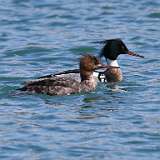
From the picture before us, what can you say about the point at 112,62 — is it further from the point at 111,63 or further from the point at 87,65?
the point at 87,65

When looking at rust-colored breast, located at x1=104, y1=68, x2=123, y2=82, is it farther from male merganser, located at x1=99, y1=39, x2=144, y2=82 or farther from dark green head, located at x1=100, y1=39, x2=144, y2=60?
dark green head, located at x1=100, y1=39, x2=144, y2=60

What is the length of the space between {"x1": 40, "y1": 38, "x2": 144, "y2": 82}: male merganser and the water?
0.22 metres

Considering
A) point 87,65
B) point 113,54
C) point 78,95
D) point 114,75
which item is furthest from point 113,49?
point 78,95

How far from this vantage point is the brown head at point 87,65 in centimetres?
1630

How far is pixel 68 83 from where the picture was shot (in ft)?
52.3

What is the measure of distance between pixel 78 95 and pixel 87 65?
0.78 meters

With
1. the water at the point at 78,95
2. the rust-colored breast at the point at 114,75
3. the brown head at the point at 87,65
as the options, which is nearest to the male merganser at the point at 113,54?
the rust-colored breast at the point at 114,75

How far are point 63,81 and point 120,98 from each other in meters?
1.11

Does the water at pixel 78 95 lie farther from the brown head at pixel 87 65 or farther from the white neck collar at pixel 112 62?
the brown head at pixel 87 65

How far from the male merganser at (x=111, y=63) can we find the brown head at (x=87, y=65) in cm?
15

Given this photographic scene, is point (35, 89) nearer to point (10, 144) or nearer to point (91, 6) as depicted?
point (10, 144)

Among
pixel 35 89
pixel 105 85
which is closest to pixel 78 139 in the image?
pixel 35 89

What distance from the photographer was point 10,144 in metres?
12.5

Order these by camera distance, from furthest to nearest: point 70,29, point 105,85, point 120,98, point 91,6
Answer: point 91,6 → point 70,29 → point 105,85 → point 120,98
